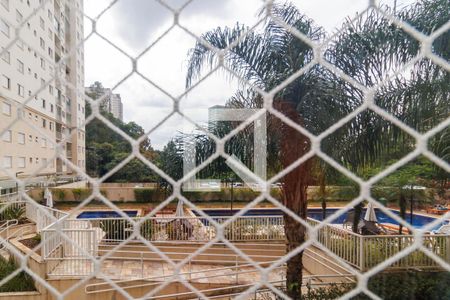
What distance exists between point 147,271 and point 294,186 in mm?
2298

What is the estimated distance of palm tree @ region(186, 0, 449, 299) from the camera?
2047mm

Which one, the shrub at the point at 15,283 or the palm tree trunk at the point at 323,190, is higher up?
the palm tree trunk at the point at 323,190

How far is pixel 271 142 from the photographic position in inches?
100

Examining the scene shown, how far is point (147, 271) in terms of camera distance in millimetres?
4051

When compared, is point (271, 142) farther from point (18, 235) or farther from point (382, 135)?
point (18, 235)

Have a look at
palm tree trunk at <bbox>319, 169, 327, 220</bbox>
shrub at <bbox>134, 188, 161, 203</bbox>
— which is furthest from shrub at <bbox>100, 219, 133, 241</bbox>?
shrub at <bbox>134, 188, 161, 203</bbox>

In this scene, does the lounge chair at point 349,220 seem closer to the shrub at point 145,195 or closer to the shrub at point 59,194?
the shrub at point 145,195

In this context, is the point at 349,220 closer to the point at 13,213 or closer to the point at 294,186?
the point at 294,186

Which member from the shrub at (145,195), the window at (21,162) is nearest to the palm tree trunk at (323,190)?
the shrub at (145,195)

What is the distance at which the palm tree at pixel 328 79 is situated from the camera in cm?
205

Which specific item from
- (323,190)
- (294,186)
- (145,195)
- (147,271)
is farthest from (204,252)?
(145,195)

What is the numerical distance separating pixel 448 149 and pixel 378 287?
1.21 metres

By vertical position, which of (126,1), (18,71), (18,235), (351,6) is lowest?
(18,235)

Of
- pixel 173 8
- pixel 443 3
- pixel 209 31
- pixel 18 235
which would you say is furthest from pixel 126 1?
pixel 18 235
